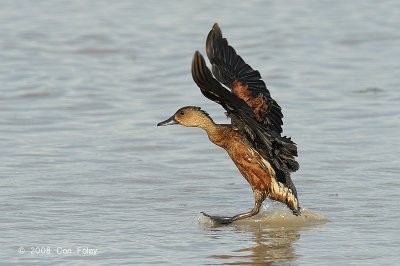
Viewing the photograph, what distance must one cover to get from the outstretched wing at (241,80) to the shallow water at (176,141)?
Answer: 81 centimetres

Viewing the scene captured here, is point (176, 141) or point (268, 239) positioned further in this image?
point (176, 141)

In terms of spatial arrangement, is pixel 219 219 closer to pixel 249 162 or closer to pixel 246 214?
pixel 246 214

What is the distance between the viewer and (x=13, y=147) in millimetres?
11461

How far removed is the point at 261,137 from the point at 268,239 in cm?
80

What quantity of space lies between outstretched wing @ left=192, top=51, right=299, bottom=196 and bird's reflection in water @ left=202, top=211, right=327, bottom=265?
11.4 inches

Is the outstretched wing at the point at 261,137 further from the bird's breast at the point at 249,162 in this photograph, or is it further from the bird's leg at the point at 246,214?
the bird's leg at the point at 246,214

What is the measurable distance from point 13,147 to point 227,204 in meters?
2.80

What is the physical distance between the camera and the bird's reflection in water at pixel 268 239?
775 centimetres

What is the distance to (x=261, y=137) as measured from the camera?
872 centimetres

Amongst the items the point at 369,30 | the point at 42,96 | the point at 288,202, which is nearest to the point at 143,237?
the point at 288,202

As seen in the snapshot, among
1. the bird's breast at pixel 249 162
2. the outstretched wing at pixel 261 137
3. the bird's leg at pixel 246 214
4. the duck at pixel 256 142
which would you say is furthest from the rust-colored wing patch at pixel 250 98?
the bird's leg at pixel 246 214

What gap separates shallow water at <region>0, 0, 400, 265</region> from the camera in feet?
26.8

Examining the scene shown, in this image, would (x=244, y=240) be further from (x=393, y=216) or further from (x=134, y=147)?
(x=134, y=147)

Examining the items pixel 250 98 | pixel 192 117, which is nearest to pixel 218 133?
pixel 192 117
